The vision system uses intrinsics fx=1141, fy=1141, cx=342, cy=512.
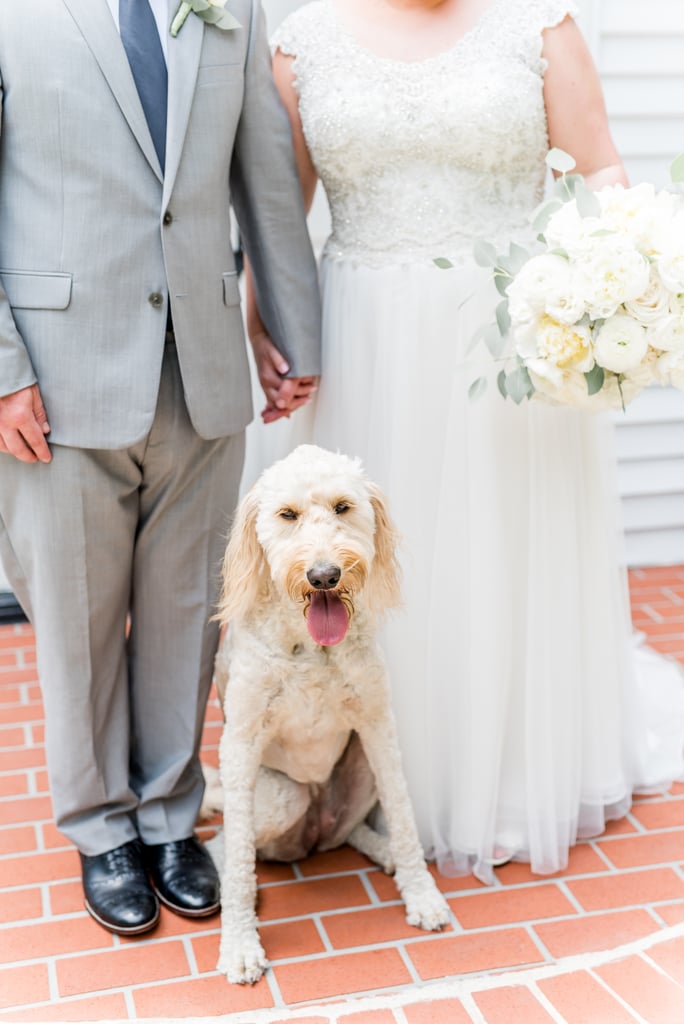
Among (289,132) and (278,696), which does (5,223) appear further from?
(278,696)

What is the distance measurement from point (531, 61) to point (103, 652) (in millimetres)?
1644

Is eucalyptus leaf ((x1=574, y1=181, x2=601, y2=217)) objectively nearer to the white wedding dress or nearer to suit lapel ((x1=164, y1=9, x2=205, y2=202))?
the white wedding dress

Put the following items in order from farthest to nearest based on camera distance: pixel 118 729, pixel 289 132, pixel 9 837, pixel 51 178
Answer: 1. pixel 9 837
2. pixel 118 729
3. pixel 289 132
4. pixel 51 178

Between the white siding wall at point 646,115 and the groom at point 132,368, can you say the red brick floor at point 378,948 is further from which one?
the white siding wall at point 646,115

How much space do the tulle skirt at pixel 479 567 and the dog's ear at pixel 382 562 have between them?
0.32m

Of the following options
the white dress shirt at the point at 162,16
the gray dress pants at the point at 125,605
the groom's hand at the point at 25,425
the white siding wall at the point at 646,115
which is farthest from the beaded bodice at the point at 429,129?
the white siding wall at the point at 646,115

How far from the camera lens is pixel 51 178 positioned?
2.24m

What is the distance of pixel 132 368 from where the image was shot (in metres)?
2.36

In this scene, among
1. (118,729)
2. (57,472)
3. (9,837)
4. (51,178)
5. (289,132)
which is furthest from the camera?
(9,837)

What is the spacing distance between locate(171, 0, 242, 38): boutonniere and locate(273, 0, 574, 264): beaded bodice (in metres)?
0.35

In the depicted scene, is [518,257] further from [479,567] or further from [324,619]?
[324,619]

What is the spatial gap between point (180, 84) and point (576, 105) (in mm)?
896

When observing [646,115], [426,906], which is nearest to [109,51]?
[426,906]

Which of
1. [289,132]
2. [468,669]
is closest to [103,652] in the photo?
[468,669]
